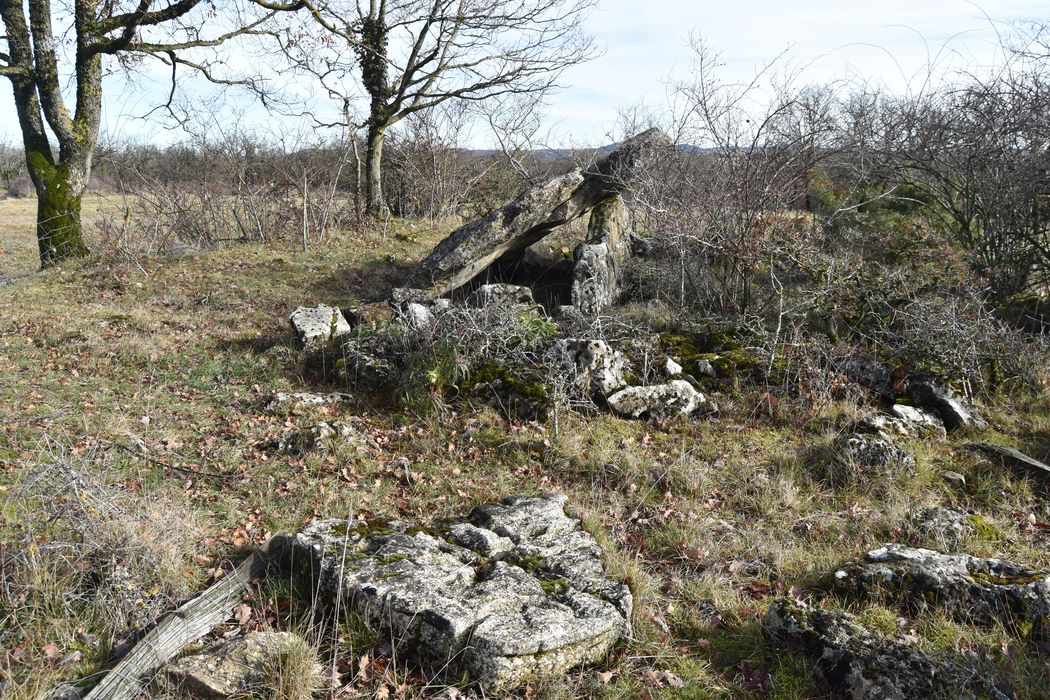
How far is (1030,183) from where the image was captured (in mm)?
7801

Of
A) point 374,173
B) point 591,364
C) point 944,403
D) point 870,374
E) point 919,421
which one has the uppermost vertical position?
point 374,173

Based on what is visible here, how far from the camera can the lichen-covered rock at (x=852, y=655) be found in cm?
319

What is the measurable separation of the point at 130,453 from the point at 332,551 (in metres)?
2.54

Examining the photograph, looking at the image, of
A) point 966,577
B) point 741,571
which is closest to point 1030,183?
point 966,577

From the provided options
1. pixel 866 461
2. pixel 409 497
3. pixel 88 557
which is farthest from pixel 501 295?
pixel 88 557

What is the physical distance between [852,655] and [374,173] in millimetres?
15941

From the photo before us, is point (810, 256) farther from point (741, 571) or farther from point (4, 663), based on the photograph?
point (4, 663)

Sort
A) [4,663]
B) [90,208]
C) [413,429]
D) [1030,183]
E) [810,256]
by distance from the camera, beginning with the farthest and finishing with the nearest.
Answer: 1. [90,208]
2. [810,256]
3. [1030,183]
4. [413,429]
5. [4,663]

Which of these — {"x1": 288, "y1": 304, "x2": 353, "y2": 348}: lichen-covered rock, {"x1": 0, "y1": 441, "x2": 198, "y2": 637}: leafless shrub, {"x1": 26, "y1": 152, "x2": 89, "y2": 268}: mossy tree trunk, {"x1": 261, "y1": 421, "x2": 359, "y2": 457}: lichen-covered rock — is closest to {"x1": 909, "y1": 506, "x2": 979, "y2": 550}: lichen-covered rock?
{"x1": 261, "y1": 421, "x2": 359, "y2": 457}: lichen-covered rock

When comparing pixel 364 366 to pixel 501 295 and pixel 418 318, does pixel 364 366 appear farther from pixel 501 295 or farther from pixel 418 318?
pixel 501 295

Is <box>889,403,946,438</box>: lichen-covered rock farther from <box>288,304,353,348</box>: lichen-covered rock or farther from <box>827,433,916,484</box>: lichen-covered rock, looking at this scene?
<box>288,304,353,348</box>: lichen-covered rock

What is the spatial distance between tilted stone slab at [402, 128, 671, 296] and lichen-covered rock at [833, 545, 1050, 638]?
644 cm

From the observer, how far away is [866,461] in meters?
5.58

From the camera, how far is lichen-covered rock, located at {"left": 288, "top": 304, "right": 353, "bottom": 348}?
317 inches
